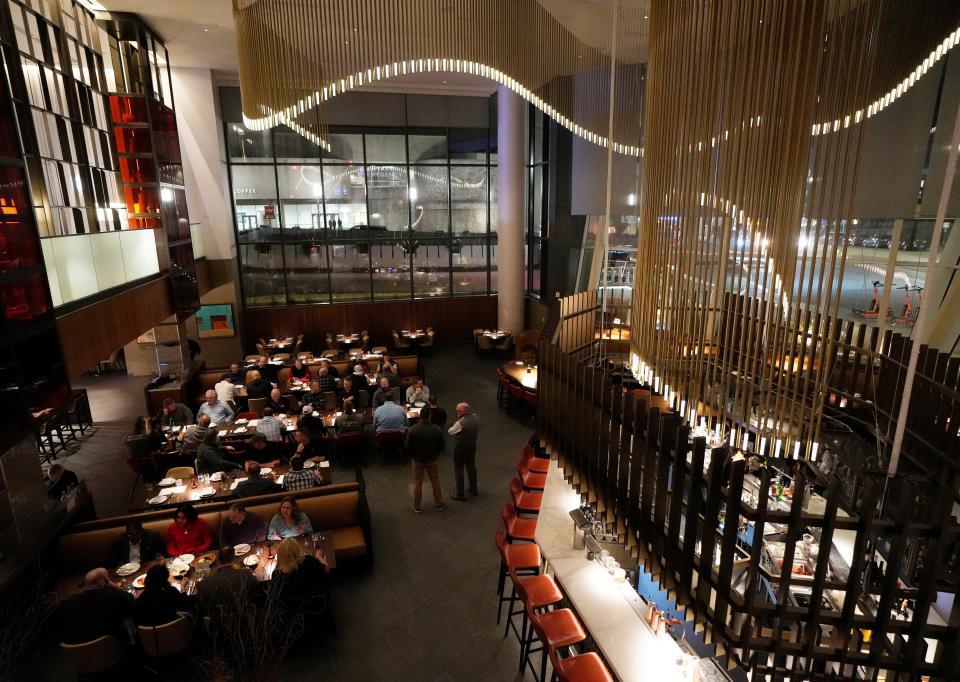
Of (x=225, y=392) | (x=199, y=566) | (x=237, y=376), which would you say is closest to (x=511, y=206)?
(x=237, y=376)

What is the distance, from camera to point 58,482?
6211mm

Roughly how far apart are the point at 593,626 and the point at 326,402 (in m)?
6.73

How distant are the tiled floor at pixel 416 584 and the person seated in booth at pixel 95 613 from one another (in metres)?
1.47

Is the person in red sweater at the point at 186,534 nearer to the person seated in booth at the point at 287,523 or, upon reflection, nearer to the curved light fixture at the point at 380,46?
the person seated in booth at the point at 287,523

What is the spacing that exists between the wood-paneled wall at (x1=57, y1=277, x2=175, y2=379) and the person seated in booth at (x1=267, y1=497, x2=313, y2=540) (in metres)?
2.76

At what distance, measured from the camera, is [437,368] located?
547 inches

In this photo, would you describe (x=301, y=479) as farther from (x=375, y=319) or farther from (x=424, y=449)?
(x=375, y=319)

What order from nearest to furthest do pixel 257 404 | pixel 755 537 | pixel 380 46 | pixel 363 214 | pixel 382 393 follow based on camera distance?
pixel 755 537
pixel 380 46
pixel 382 393
pixel 257 404
pixel 363 214

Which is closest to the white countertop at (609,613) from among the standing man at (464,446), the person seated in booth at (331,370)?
the standing man at (464,446)

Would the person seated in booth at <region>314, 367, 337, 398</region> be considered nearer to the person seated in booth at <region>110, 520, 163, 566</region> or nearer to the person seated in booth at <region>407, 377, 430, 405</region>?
the person seated in booth at <region>407, 377, 430, 405</region>

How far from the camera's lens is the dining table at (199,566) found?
5.20m

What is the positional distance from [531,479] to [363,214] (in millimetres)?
11093

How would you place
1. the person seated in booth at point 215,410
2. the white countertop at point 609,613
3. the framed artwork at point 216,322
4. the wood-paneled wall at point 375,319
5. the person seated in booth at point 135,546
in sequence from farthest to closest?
the wood-paneled wall at point 375,319 < the framed artwork at point 216,322 < the person seated in booth at point 215,410 < the person seated in booth at point 135,546 < the white countertop at point 609,613

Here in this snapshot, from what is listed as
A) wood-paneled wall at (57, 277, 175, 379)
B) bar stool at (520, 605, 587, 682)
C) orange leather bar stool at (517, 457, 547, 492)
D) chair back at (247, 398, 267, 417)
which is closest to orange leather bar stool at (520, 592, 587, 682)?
bar stool at (520, 605, 587, 682)
